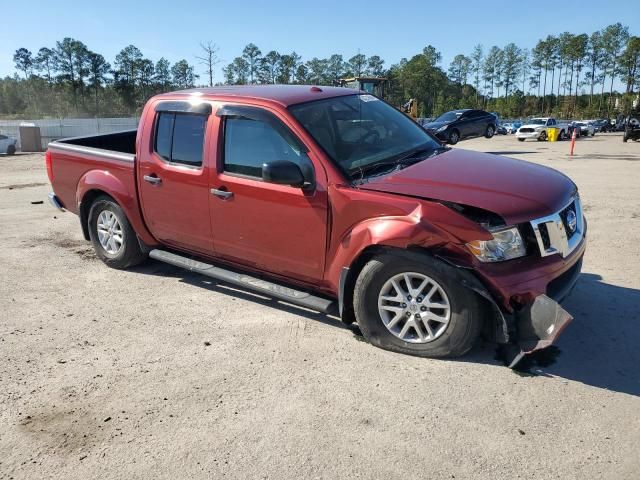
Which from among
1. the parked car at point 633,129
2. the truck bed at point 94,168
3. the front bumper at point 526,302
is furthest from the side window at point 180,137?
the parked car at point 633,129

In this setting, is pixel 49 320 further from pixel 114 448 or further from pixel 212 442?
pixel 212 442

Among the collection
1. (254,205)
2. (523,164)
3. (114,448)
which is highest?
(523,164)

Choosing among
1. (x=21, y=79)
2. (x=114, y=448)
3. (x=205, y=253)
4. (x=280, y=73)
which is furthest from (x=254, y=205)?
(x=21, y=79)

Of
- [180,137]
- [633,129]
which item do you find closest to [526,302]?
[180,137]

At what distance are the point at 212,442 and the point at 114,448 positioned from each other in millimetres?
526

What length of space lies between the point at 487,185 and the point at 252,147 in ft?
6.09

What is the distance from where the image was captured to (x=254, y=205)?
426 centimetres

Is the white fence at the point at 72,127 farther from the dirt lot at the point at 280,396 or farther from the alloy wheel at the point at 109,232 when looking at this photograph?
the dirt lot at the point at 280,396

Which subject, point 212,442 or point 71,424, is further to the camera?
point 71,424

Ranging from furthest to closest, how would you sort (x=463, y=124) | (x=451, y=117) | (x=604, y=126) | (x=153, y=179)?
(x=604, y=126)
(x=451, y=117)
(x=463, y=124)
(x=153, y=179)

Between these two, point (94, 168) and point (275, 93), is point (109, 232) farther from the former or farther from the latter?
point (275, 93)

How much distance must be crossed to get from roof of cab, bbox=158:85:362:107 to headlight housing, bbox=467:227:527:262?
188 centimetres

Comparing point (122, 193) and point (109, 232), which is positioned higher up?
point (122, 193)

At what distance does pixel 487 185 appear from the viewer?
366 cm
